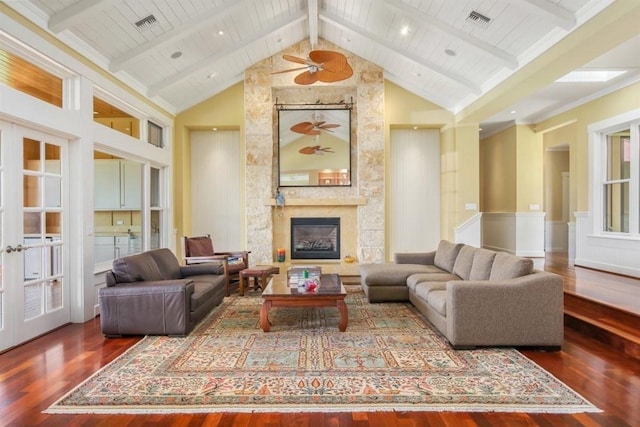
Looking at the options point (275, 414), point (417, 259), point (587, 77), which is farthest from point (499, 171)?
point (275, 414)

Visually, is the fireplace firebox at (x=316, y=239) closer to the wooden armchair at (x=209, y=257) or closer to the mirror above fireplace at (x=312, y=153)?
the mirror above fireplace at (x=312, y=153)

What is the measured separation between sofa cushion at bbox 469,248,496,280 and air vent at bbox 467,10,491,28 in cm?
277

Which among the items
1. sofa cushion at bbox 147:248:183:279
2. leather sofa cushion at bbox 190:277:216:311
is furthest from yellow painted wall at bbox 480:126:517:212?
sofa cushion at bbox 147:248:183:279

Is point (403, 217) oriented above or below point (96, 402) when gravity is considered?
above

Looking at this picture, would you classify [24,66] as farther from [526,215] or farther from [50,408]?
[526,215]

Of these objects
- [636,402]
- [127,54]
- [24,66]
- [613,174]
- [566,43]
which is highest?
[127,54]

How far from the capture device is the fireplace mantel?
729 centimetres

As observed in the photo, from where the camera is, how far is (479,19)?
4.50m

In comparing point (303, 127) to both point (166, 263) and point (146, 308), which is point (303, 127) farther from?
point (146, 308)

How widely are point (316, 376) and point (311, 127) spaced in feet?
16.8

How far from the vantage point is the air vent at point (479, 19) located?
175 inches

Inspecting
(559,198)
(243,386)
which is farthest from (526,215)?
(243,386)

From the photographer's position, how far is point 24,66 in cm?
364

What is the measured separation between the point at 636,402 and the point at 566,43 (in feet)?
11.2
